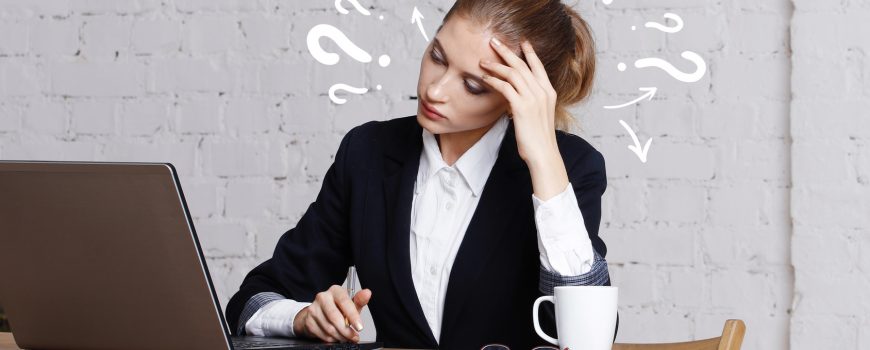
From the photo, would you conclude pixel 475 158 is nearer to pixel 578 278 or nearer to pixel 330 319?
pixel 578 278

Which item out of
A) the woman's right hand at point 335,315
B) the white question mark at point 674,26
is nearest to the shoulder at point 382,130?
the woman's right hand at point 335,315

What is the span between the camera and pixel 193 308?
0.81 metres

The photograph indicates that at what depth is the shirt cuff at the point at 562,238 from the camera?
1105 mm

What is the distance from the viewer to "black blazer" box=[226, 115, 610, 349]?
1271 millimetres

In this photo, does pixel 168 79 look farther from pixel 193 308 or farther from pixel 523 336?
pixel 193 308

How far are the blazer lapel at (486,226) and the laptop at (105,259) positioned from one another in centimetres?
49

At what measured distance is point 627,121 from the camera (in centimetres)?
193

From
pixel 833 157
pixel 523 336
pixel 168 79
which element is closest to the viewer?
pixel 523 336

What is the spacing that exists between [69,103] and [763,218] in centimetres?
158

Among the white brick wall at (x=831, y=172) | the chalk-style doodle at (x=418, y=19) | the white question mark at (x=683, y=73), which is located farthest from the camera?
the chalk-style doodle at (x=418, y=19)

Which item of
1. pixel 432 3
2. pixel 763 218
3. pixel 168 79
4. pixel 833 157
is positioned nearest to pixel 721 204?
pixel 763 218

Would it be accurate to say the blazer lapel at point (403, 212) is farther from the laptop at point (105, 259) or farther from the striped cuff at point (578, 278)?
the laptop at point (105, 259)

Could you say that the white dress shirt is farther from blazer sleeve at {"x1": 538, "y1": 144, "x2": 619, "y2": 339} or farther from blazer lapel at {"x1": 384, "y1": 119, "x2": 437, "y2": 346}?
blazer sleeve at {"x1": 538, "y1": 144, "x2": 619, "y2": 339}

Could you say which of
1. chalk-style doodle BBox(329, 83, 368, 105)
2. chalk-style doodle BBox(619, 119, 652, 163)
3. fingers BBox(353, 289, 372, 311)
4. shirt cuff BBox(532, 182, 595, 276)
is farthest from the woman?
chalk-style doodle BBox(329, 83, 368, 105)
